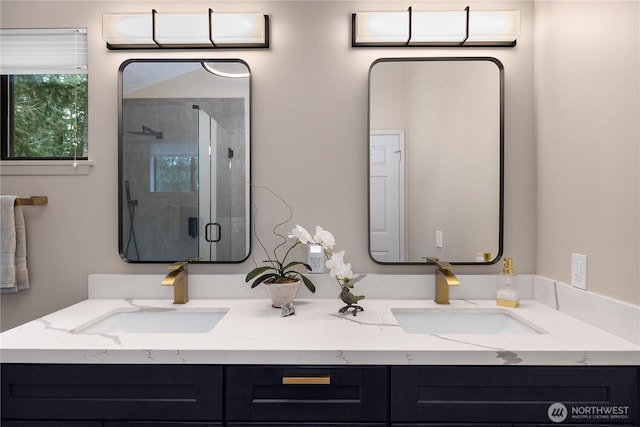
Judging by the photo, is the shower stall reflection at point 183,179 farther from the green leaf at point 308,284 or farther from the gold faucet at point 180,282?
the green leaf at point 308,284

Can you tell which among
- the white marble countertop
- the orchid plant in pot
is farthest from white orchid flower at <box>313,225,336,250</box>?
the white marble countertop

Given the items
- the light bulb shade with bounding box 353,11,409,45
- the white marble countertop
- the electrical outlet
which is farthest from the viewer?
the light bulb shade with bounding box 353,11,409,45

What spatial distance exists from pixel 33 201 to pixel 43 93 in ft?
1.63

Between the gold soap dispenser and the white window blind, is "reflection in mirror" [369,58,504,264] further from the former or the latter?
the white window blind

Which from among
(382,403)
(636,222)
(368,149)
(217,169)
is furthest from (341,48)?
(382,403)

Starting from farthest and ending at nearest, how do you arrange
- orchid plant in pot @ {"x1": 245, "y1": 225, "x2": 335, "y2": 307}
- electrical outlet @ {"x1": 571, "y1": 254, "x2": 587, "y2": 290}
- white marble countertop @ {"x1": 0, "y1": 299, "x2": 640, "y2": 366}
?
orchid plant in pot @ {"x1": 245, "y1": 225, "x2": 335, "y2": 307} < electrical outlet @ {"x1": 571, "y1": 254, "x2": 587, "y2": 290} < white marble countertop @ {"x1": 0, "y1": 299, "x2": 640, "y2": 366}

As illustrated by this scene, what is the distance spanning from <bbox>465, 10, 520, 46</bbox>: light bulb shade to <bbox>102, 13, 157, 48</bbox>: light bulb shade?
1.29m

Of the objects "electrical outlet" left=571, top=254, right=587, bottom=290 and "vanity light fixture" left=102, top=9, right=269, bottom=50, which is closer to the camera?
"electrical outlet" left=571, top=254, right=587, bottom=290

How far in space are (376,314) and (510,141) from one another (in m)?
0.91

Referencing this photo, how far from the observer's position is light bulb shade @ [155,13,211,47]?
1542 mm

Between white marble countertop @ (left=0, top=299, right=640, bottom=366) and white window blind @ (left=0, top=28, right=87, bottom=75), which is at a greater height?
white window blind @ (left=0, top=28, right=87, bottom=75)

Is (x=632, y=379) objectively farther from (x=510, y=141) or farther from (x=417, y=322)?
(x=510, y=141)

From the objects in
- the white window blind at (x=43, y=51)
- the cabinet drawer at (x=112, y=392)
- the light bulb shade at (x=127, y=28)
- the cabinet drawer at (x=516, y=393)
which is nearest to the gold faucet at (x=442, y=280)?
the cabinet drawer at (x=516, y=393)

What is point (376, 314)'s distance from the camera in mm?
1352
